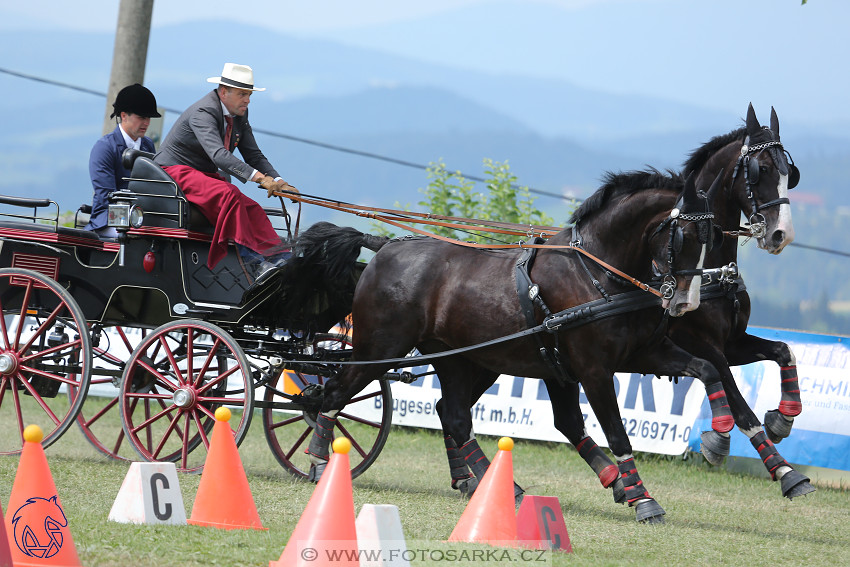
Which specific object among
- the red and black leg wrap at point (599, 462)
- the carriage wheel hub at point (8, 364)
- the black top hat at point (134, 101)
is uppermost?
the black top hat at point (134, 101)

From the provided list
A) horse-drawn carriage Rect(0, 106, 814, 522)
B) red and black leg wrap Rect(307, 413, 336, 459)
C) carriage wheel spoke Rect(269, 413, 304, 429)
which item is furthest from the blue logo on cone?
carriage wheel spoke Rect(269, 413, 304, 429)

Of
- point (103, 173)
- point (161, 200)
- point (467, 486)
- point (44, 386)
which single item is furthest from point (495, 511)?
point (103, 173)

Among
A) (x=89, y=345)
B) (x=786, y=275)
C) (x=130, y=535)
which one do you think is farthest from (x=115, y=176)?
(x=786, y=275)

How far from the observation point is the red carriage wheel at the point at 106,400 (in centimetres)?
747

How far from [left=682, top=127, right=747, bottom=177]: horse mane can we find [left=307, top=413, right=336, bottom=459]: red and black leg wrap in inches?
116

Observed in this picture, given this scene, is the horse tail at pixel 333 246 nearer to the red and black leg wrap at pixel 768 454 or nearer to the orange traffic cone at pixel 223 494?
the orange traffic cone at pixel 223 494

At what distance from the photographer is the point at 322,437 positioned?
7.28 m

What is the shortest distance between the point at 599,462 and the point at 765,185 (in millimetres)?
1985

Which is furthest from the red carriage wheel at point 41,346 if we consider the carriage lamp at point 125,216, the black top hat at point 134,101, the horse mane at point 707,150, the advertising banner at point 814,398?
the advertising banner at point 814,398

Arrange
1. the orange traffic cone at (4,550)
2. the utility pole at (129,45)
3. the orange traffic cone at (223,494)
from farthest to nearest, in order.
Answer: the utility pole at (129,45) → the orange traffic cone at (223,494) → the orange traffic cone at (4,550)

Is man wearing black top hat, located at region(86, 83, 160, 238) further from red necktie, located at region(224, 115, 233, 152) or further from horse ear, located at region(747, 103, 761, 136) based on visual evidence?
horse ear, located at region(747, 103, 761, 136)

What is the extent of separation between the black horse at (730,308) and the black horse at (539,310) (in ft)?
0.51

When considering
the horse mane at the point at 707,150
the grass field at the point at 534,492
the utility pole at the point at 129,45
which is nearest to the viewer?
the grass field at the point at 534,492

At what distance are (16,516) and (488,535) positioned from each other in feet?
6.55
